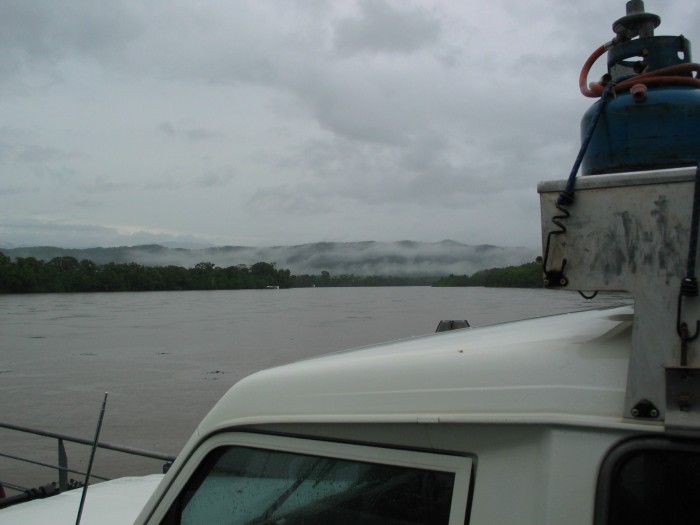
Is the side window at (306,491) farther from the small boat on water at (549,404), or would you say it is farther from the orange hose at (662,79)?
the orange hose at (662,79)

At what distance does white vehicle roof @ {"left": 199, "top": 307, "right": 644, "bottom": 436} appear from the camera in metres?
1.20

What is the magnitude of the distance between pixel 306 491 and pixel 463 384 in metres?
0.46

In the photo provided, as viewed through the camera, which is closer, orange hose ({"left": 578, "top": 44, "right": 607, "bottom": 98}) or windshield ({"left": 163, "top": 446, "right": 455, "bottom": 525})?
windshield ({"left": 163, "top": 446, "right": 455, "bottom": 525})

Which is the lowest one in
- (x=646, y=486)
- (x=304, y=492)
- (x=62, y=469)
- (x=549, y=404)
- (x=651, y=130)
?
(x=62, y=469)

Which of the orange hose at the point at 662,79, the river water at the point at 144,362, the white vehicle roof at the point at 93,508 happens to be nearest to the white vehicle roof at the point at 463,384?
the orange hose at the point at 662,79

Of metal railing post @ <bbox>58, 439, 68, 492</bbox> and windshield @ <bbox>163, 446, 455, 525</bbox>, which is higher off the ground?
windshield @ <bbox>163, 446, 455, 525</bbox>

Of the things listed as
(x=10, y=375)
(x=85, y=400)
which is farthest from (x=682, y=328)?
(x=10, y=375)

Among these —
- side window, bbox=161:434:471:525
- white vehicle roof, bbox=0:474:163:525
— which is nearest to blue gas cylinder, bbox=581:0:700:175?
side window, bbox=161:434:471:525

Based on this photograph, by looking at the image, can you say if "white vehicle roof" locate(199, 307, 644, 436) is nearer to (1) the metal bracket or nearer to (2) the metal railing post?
(1) the metal bracket

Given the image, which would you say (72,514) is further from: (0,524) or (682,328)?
(682,328)

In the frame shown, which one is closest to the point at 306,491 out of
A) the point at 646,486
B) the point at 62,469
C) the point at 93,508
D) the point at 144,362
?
the point at 646,486

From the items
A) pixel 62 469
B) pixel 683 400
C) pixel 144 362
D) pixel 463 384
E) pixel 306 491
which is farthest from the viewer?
pixel 144 362

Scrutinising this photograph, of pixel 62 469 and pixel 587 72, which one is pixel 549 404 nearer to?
pixel 587 72

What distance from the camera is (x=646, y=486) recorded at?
1124mm
